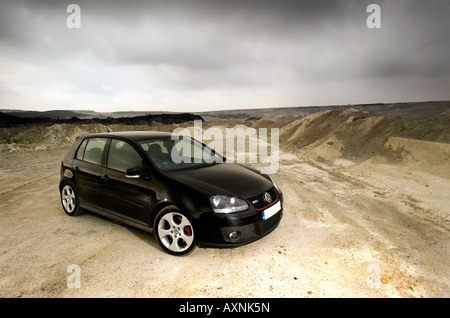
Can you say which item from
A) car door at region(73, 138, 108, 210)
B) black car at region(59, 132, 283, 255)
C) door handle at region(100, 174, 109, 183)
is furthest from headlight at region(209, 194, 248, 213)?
car door at region(73, 138, 108, 210)

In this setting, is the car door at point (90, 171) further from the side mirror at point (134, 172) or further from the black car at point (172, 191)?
the side mirror at point (134, 172)

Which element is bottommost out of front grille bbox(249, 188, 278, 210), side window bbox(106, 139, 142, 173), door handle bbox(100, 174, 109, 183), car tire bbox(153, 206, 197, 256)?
car tire bbox(153, 206, 197, 256)

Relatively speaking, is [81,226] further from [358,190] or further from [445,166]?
[445,166]

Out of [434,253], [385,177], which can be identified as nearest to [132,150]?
[434,253]

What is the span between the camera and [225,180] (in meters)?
3.65

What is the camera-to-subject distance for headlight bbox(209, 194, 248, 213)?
321cm

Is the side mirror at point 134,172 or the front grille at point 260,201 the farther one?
the side mirror at point 134,172

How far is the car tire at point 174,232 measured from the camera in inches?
130

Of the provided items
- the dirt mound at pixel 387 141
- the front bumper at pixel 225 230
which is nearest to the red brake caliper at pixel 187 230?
the front bumper at pixel 225 230

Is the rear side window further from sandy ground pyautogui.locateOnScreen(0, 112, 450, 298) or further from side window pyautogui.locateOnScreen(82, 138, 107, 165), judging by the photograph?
sandy ground pyautogui.locateOnScreen(0, 112, 450, 298)

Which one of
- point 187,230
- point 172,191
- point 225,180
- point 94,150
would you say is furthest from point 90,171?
point 225,180

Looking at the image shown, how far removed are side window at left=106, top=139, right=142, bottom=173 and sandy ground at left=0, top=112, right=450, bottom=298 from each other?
1.08 meters

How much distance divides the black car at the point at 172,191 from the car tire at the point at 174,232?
0.04 ft

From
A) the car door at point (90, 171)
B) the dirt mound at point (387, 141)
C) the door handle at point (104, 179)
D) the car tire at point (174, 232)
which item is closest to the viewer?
the car tire at point (174, 232)
